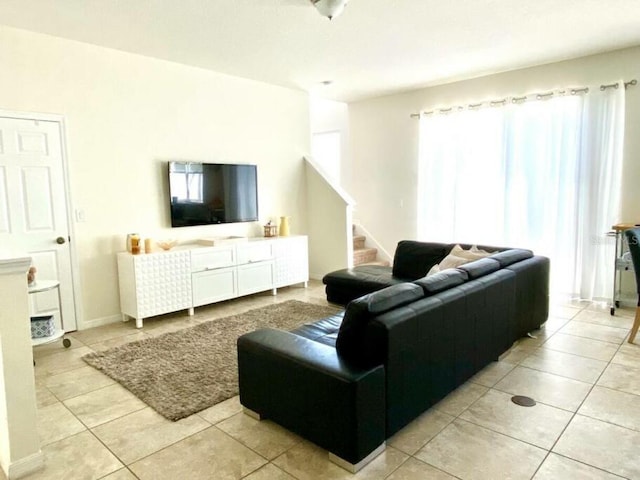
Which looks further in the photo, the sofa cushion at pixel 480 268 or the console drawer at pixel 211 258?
the console drawer at pixel 211 258

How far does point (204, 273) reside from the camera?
469cm

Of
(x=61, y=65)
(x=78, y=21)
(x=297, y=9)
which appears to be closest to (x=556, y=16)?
(x=297, y=9)

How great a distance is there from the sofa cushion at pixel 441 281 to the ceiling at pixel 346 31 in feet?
6.83

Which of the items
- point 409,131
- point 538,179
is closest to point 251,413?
point 538,179

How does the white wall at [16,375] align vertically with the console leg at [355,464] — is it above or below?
above

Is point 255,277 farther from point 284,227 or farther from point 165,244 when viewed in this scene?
point 165,244

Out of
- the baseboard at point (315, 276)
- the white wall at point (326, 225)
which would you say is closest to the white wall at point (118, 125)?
the white wall at point (326, 225)

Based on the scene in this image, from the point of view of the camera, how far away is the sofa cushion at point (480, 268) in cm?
287

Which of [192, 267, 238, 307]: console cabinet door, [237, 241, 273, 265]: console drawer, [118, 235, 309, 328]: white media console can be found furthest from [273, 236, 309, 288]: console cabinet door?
[192, 267, 238, 307]: console cabinet door

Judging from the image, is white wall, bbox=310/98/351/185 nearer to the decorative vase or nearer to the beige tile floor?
the decorative vase

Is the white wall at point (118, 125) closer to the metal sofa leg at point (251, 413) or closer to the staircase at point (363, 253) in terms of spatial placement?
the staircase at point (363, 253)

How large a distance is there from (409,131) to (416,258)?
2.49m

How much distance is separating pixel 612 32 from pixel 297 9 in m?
3.00

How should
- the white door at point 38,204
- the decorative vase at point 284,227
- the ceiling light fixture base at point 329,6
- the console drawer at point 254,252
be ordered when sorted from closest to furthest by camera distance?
the ceiling light fixture base at point 329,6, the white door at point 38,204, the console drawer at point 254,252, the decorative vase at point 284,227
